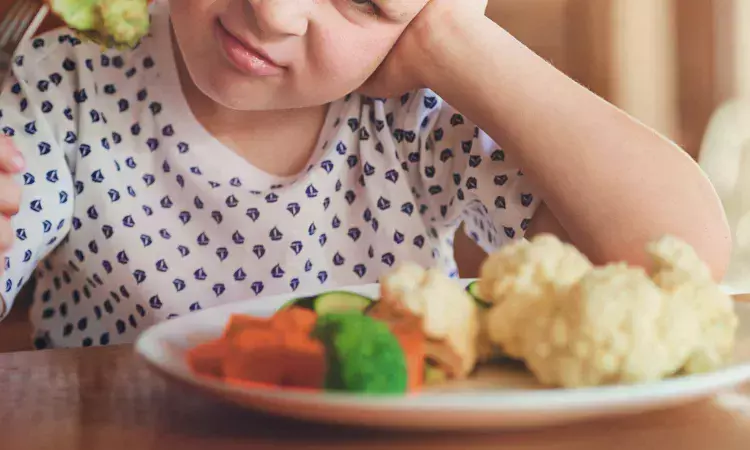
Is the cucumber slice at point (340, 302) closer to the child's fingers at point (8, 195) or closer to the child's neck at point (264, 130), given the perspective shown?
the child's fingers at point (8, 195)

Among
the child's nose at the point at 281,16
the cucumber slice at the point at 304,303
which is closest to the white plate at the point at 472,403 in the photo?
the cucumber slice at the point at 304,303

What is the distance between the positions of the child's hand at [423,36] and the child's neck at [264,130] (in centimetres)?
16

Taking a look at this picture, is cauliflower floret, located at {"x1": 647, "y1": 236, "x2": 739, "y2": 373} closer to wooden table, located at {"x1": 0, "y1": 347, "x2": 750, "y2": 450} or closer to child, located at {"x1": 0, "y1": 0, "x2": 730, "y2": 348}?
wooden table, located at {"x1": 0, "y1": 347, "x2": 750, "y2": 450}

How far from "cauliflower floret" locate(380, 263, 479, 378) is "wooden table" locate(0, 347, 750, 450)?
0.05m

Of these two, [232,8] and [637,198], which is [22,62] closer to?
[232,8]

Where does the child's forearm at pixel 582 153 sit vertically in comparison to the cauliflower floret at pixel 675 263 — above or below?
above

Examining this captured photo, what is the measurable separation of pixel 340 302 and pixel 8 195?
0.27 meters

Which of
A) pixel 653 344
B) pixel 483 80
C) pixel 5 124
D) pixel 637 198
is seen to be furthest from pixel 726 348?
pixel 5 124

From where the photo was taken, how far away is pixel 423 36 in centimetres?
80

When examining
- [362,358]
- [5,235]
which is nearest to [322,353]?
[362,358]

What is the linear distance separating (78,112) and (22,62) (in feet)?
0.28

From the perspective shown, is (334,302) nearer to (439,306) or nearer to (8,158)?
(439,306)

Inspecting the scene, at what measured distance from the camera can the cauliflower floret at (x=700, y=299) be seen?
403 mm

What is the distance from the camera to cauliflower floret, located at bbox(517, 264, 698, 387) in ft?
1.21
